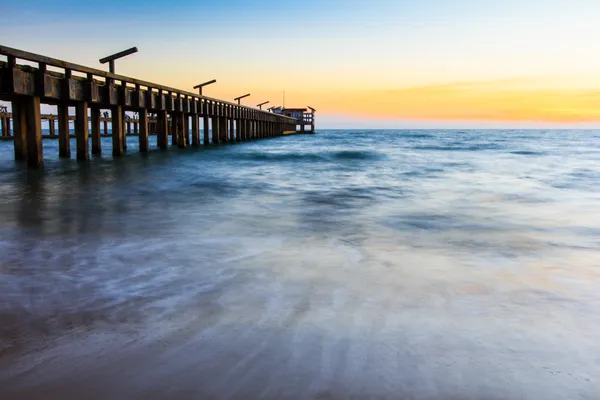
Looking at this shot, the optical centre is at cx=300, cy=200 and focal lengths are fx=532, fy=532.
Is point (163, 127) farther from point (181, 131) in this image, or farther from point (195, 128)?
point (195, 128)

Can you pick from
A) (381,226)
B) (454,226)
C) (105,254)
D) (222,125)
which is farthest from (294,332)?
(222,125)

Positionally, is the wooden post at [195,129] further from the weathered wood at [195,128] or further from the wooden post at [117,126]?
the wooden post at [117,126]

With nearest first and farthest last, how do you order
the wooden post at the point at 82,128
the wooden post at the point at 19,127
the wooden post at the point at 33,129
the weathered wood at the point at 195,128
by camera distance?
the wooden post at the point at 33,129 < the wooden post at the point at 19,127 < the wooden post at the point at 82,128 < the weathered wood at the point at 195,128

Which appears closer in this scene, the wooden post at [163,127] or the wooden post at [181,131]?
the wooden post at [163,127]

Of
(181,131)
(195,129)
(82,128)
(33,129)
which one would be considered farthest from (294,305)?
(195,129)

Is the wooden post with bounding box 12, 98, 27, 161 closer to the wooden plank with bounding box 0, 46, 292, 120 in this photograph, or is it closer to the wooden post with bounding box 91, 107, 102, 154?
the wooden plank with bounding box 0, 46, 292, 120

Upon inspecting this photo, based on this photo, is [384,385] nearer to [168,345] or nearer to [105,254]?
[168,345]

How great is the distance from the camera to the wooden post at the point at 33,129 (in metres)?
12.5

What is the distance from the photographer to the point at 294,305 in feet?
10.8

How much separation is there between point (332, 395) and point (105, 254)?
121 inches

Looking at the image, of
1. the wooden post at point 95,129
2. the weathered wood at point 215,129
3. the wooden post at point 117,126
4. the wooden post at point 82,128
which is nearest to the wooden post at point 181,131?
the weathered wood at point 215,129

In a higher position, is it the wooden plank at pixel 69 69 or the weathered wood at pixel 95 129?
the wooden plank at pixel 69 69

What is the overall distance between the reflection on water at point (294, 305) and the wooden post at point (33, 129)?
594 cm

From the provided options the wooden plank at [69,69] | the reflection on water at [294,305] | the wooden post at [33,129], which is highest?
the wooden plank at [69,69]
